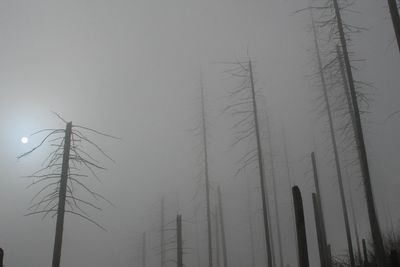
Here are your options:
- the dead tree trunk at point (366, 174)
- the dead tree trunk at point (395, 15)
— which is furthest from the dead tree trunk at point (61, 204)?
the dead tree trunk at point (366, 174)

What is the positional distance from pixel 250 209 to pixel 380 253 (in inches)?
1663

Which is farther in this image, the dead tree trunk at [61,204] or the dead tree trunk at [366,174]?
the dead tree trunk at [366,174]

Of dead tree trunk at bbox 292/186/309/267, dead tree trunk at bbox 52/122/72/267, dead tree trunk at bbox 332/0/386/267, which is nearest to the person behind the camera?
dead tree trunk at bbox 292/186/309/267

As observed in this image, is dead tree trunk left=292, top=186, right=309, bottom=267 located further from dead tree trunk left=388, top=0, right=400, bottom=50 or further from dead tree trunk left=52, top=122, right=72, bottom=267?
dead tree trunk left=388, top=0, right=400, bottom=50

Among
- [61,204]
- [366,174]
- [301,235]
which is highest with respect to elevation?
[366,174]

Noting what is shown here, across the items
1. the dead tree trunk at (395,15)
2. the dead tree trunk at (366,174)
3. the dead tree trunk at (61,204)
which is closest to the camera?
the dead tree trunk at (61,204)

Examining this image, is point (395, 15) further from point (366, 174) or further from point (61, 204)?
point (61, 204)

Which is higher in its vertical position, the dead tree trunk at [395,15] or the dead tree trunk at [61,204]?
the dead tree trunk at [395,15]

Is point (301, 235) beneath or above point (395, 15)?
beneath

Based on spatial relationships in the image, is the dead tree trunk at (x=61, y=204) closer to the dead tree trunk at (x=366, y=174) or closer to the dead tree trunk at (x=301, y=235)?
the dead tree trunk at (x=301, y=235)

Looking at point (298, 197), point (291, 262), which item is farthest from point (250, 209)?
point (298, 197)

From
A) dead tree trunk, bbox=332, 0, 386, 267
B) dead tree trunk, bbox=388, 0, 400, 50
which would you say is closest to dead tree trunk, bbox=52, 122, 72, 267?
dead tree trunk, bbox=388, 0, 400, 50

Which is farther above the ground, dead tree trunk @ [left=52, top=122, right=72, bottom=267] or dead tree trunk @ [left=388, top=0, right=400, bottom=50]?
dead tree trunk @ [left=388, top=0, right=400, bottom=50]

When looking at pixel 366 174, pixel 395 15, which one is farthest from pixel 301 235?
pixel 366 174
